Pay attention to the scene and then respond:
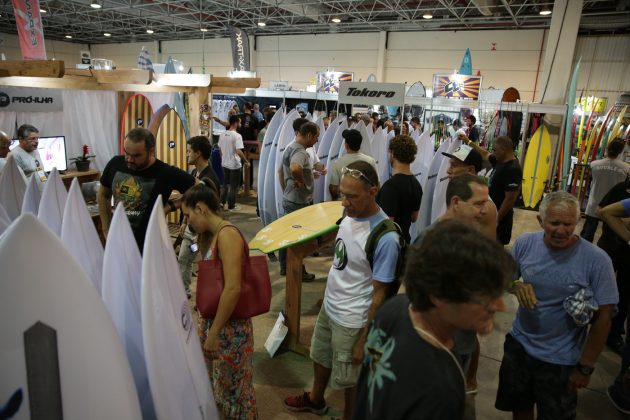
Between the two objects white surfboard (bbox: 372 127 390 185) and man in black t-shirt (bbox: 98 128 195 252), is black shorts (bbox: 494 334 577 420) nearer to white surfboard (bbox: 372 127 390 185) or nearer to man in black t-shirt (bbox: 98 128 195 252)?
man in black t-shirt (bbox: 98 128 195 252)

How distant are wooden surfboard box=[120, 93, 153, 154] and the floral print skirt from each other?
14.7ft

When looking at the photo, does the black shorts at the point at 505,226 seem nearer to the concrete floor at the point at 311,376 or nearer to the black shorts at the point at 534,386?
the concrete floor at the point at 311,376

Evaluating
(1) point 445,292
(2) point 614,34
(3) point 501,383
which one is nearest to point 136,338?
(1) point 445,292

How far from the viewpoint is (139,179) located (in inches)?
97.3

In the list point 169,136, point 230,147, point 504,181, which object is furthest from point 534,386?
point 230,147

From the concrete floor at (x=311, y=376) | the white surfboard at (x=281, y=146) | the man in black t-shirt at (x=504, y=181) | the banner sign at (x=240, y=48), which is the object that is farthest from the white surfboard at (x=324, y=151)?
the banner sign at (x=240, y=48)

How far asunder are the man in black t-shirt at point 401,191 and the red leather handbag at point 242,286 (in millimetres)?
1196

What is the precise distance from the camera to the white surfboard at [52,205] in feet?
4.55

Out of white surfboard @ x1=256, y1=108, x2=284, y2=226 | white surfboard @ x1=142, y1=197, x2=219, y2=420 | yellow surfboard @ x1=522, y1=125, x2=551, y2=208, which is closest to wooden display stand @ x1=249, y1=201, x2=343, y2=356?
white surfboard @ x1=142, y1=197, x2=219, y2=420

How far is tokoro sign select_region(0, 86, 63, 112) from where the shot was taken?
14.0 ft

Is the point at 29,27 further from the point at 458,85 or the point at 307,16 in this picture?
the point at 307,16

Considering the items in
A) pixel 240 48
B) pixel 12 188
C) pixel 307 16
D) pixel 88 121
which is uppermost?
pixel 307 16

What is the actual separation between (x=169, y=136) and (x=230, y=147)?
107 centimetres

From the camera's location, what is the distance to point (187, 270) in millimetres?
3334
